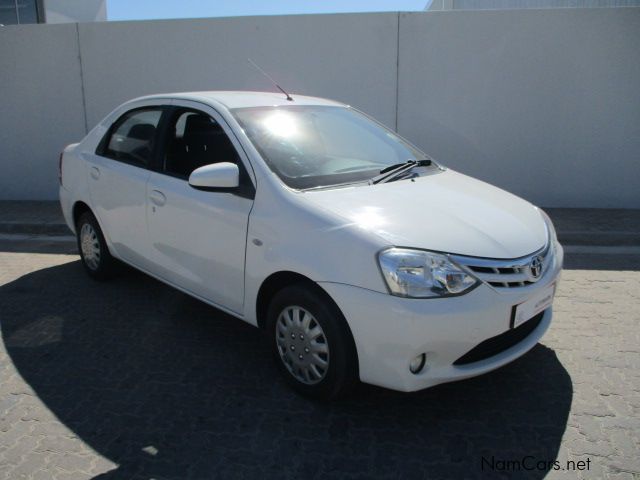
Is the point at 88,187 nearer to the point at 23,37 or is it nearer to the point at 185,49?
the point at 185,49

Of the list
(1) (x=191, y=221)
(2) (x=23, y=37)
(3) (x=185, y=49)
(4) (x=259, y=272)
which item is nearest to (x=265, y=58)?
(3) (x=185, y=49)

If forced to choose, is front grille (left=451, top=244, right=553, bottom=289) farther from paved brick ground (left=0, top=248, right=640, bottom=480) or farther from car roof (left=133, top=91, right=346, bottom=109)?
car roof (left=133, top=91, right=346, bottom=109)

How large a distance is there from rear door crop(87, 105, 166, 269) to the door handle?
111 millimetres

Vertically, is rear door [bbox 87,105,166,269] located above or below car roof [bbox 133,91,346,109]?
below

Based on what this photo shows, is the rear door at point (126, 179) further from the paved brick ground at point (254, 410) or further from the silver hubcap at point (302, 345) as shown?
the silver hubcap at point (302, 345)

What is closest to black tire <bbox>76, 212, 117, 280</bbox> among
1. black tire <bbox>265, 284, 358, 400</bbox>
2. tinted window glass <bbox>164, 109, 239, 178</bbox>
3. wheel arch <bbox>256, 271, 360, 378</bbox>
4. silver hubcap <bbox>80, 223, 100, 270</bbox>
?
silver hubcap <bbox>80, 223, 100, 270</bbox>

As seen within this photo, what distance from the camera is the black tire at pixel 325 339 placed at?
307 centimetres

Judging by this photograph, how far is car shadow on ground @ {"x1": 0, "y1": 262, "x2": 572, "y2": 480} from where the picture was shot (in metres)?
2.90

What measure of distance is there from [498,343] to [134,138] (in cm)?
328

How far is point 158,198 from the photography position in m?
4.21

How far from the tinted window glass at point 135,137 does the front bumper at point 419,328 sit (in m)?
2.25

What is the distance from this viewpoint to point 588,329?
4.43 meters

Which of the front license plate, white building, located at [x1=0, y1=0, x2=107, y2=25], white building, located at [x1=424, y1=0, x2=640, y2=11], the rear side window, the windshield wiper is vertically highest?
white building, located at [x1=424, y1=0, x2=640, y2=11]

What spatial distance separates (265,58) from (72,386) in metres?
6.00
